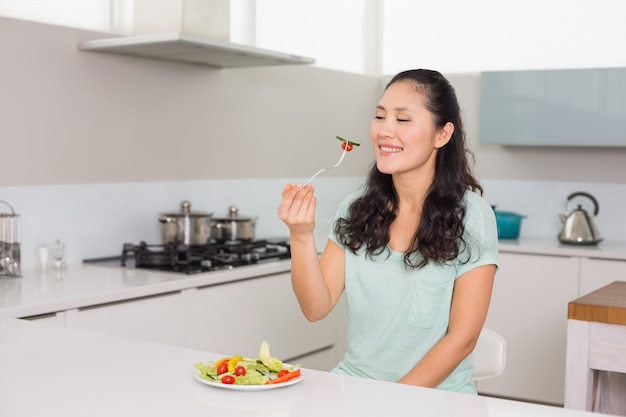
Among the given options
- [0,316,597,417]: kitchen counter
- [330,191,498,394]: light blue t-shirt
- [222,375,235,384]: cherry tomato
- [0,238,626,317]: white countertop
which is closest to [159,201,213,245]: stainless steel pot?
[0,238,626,317]: white countertop

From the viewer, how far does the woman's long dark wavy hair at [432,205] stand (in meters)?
2.17

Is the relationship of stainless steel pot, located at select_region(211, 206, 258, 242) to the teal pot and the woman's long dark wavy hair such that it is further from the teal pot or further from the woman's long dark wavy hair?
the woman's long dark wavy hair

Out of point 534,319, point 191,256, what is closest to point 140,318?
point 191,256

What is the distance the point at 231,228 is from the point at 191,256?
1.45 feet

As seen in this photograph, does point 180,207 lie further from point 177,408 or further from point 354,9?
point 177,408

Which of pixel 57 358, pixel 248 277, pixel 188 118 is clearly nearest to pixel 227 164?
pixel 188 118

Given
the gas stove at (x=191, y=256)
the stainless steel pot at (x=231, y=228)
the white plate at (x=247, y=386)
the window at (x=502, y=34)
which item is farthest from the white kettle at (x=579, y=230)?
the white plate at (x=247, y=386)

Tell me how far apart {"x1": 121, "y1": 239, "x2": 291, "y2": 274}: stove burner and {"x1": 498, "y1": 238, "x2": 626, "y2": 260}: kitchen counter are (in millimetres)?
1261

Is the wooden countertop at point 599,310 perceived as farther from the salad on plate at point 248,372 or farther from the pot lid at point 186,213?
the pot lid at point 186,213

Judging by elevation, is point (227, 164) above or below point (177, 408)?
above

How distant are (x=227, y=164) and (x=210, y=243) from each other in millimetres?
580

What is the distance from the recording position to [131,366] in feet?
5.69

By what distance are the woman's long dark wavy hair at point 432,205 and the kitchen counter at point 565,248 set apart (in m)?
2.02

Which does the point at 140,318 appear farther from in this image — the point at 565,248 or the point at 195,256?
the point at 565,248
